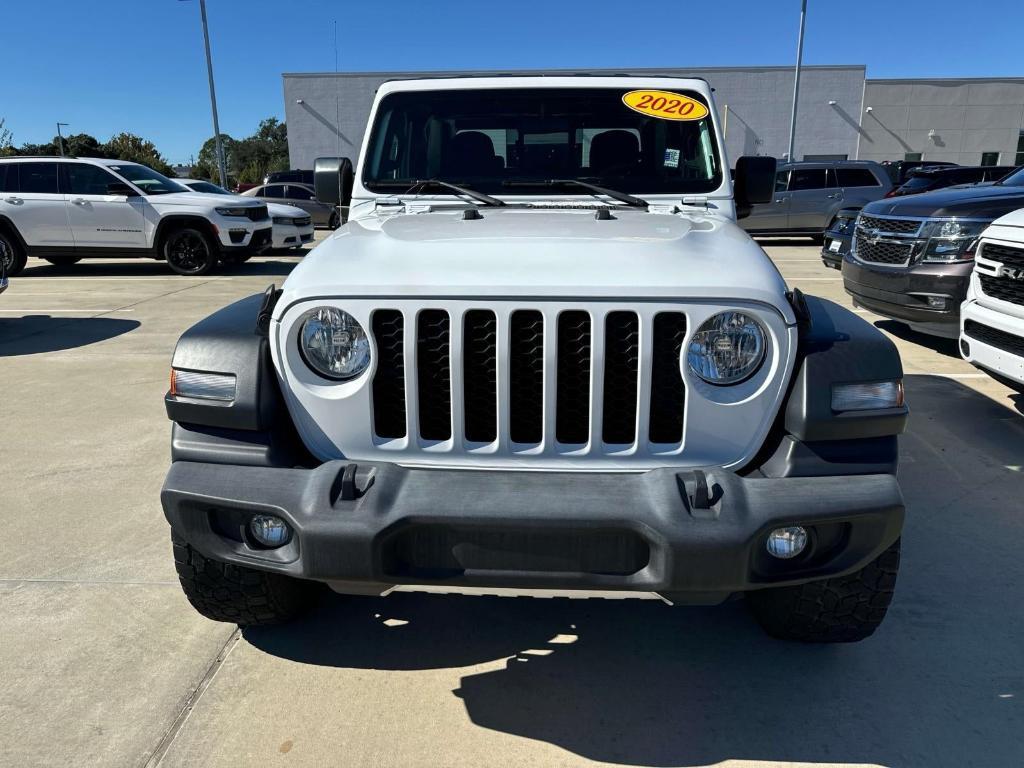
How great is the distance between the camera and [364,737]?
218 centimetres

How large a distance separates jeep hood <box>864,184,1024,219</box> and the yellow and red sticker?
3756mm

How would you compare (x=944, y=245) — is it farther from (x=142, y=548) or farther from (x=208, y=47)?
(x=208, y=47)

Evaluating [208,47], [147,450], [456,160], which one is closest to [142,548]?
[147,450]

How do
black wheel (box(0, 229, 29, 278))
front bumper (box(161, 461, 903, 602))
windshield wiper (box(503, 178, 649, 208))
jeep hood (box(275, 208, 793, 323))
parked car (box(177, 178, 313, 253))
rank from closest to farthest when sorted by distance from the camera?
front bumper (box(161, 461, 903, 602)) → jeep hood (box(275, 208, 793, 323)) → windshield wiper (box(503, 178, 649, 208)) → black wheel (box(0, 229, 29, 278)) → parked car (box(177, 178, 313, 253))

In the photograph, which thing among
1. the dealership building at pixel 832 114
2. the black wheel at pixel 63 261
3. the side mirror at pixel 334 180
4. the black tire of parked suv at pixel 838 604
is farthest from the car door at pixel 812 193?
the dealership building at pixel 832 114

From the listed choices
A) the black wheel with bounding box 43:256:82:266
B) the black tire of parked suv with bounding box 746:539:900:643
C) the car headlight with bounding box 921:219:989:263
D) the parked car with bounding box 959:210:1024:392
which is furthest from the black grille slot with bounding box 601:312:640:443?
the black wheel with bounding box 43:256:82:266

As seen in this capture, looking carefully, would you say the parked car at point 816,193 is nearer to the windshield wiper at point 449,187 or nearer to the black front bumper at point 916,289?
the black front bumper at point 916,289

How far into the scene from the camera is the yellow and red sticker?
3457 mm

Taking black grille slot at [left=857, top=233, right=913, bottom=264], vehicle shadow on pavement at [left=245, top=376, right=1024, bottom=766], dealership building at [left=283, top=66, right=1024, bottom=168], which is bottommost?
vehicle shadow on pavement at [left=245, top=376, right=1024, bottom=766]

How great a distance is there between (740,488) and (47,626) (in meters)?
2.43

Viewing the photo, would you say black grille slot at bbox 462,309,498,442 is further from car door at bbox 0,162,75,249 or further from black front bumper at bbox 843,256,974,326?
car door at bbox 0,162,75,249

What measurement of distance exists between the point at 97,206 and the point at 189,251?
1438 mm

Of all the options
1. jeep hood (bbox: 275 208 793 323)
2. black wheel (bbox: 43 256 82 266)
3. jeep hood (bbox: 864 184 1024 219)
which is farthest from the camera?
black wheel (bbox: 43 256 82 266)

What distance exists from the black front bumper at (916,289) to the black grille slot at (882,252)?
0.10 metres
